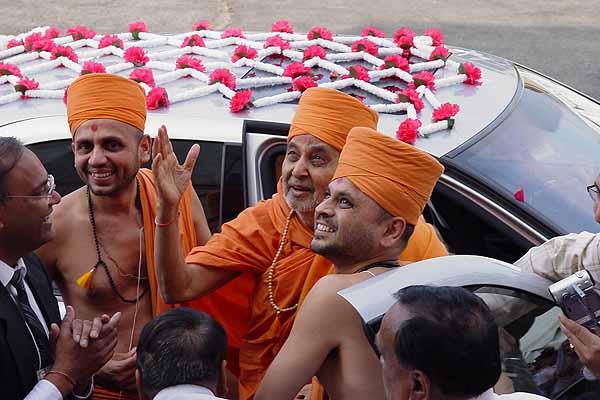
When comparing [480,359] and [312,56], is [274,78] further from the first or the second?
[480,359]

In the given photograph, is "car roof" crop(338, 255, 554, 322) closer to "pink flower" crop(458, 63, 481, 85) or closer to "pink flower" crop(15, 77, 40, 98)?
"pink flower" crop(458, 63, 481, 85)

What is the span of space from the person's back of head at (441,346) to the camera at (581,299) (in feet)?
2.51

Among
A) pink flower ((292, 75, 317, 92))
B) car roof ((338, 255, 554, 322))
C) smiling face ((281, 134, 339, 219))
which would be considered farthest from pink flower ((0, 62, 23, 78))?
car roof ((338, 255, 554, 322))

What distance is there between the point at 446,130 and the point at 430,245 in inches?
36.9

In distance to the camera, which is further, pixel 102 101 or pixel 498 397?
pixel 102 101

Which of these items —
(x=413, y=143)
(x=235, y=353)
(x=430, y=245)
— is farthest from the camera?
(x=413, y=143)

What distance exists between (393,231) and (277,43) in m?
2.18

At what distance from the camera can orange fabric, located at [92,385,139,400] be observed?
3961mm

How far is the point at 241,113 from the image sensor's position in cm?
471

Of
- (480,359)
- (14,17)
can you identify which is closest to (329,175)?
(480,359)

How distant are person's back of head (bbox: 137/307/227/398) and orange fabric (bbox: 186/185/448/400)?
2.65 ft

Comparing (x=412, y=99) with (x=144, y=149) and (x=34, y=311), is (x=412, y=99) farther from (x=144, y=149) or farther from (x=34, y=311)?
(x=34, y=311)

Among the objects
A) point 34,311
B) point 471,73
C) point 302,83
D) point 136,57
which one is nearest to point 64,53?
point 136,57

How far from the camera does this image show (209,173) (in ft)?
15.4
